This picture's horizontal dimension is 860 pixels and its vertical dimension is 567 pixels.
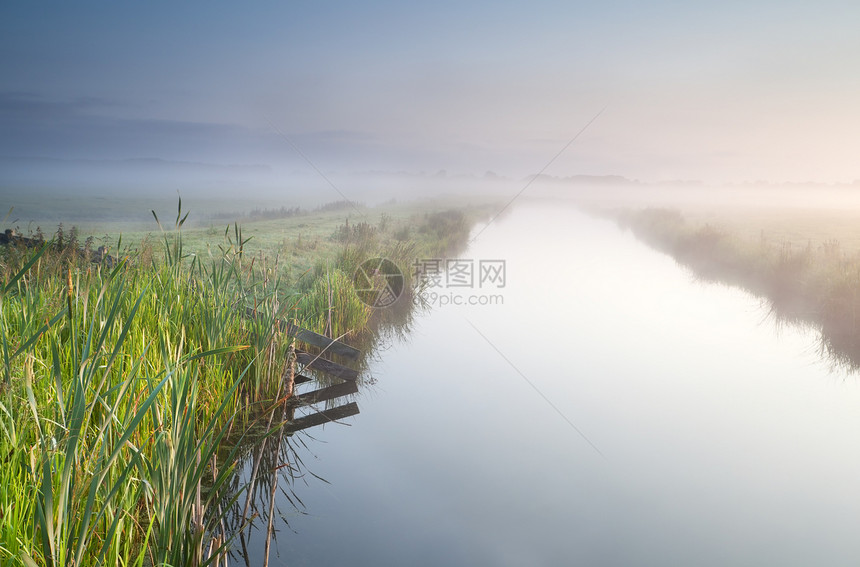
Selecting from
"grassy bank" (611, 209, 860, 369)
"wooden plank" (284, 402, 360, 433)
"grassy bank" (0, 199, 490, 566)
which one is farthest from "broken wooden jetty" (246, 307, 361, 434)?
"grassy bank" (611, 209, 860, 369)

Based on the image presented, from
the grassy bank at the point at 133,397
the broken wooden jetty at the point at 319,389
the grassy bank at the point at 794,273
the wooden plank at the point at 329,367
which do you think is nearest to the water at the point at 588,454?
the broken wooden jetty at the point at 319,389

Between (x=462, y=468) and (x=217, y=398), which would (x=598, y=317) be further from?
(x=217, y=398)

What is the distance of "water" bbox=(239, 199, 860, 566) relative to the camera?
3568 mm

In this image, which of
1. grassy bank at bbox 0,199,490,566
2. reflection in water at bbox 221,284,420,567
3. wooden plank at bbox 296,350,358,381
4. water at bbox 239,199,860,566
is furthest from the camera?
wooden plank at bbox 296,350,358,381

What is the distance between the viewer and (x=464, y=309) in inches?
416

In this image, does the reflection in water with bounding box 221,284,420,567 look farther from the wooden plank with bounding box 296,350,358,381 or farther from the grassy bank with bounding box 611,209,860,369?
the grassy bank with bounding box 611,209,860,369

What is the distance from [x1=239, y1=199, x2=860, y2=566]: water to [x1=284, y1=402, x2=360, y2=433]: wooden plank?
15 centimetres

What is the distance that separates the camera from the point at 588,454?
193 inches

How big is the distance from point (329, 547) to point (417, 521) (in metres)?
0.65

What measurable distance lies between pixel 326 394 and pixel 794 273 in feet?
34.8

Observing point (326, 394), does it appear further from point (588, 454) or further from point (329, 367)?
point (588, 454)

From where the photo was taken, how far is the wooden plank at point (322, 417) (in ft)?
16.1

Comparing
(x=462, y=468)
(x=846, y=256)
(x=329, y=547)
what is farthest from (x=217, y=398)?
(x=846, y=256)

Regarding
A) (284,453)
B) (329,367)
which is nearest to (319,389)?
(329,367)
